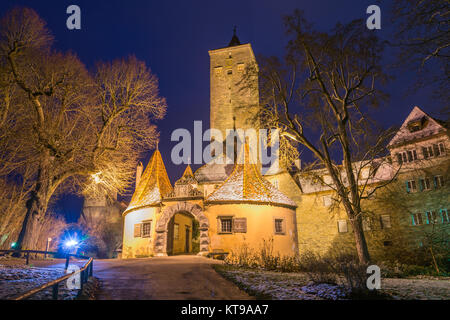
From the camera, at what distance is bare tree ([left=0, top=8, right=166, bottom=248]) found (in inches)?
543

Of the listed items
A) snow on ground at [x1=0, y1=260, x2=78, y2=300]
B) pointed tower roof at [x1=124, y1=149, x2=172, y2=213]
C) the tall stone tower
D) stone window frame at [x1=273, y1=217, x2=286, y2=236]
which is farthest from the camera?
the tall stone tower

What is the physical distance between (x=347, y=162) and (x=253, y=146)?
46.2 ft

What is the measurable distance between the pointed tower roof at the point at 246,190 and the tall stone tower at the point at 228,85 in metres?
13.5

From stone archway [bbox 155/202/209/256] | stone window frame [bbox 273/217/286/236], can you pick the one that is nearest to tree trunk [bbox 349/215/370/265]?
stone window frame [bbox 273/217/286/236]

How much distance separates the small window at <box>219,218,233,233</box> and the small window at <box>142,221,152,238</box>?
4779mm

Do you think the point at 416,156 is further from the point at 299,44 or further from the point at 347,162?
the point at 299,44

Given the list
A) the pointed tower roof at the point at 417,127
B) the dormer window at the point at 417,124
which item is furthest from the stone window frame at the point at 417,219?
the dormer window at the point at 417,124

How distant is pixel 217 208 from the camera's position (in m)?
19.9

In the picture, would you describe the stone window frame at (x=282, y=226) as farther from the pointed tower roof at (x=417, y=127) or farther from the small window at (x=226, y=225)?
the pointed tower roof at (x=417, y=127)

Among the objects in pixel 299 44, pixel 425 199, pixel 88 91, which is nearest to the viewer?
pixel 299 44

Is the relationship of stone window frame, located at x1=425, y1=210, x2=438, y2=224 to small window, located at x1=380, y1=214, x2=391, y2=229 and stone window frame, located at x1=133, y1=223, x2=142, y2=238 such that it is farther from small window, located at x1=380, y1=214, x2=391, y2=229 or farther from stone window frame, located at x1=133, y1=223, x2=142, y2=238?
stone window frame, located at x1=133, y1=223, x2=142, y2=238

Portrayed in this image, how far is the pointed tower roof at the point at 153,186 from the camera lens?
2170 cm

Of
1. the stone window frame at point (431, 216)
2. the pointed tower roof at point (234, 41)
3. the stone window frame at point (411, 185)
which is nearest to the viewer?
the stone window frame at point (431, 216)
